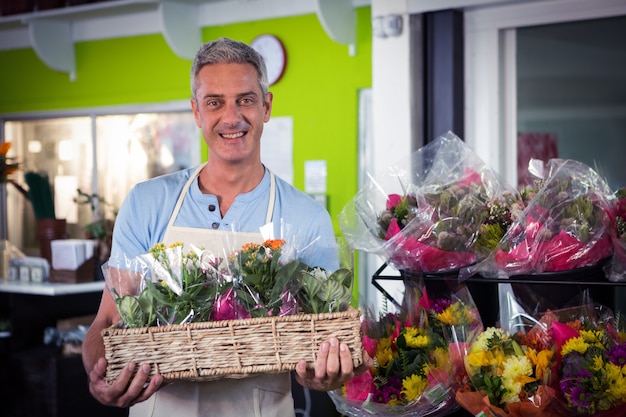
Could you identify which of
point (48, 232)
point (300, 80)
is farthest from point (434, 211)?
point (300, 80)

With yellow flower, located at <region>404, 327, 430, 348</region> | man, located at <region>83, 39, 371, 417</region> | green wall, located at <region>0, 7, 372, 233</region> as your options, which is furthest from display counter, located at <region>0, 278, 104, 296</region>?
yellow flower, located at <region>404, 327, 430, 348</region>

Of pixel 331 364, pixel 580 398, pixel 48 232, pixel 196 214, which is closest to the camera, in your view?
pixel 331 364

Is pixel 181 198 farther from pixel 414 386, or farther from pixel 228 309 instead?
pixel 414 386

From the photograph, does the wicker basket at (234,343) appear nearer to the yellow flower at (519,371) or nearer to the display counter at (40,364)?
the yellow flower at (519,371)

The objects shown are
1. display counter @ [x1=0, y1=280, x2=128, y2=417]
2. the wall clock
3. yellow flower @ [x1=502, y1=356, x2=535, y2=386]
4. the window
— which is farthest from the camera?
the window

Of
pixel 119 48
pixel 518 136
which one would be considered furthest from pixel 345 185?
pixel 119 48

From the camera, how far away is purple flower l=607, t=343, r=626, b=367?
6.22 feet

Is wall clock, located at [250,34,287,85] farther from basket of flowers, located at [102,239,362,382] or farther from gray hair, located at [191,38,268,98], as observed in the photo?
A: basket of flowers, located at [102,239,362,382]

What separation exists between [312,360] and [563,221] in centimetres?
88

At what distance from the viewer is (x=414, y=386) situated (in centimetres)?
210

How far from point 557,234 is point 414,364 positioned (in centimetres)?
50

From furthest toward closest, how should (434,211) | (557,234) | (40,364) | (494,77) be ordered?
1. (40,364)
2. (494,77)
3. (434,211)
4. (557,234)

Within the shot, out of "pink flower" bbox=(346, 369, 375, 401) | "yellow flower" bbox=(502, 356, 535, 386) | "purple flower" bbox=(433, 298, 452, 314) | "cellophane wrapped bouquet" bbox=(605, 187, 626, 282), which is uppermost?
"cellophane wrapped bouquet" bbox=(605, 187, 626, 282)

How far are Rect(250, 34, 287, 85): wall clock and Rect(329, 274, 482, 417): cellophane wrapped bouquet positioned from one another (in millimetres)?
3567
